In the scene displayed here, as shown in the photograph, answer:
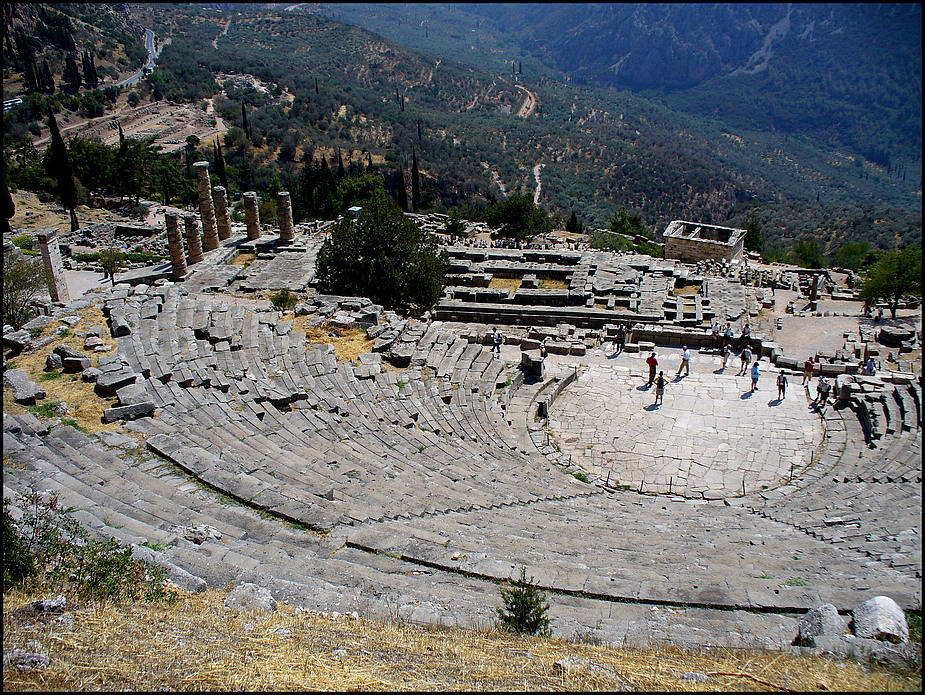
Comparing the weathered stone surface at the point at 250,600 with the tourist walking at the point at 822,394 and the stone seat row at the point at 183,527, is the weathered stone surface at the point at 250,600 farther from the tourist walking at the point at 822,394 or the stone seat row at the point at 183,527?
the tourist walking at the point at 822,394

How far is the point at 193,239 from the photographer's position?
29.2 metres

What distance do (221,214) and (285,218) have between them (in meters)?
3.61

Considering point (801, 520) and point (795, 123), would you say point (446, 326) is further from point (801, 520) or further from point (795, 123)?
point (795, 123)

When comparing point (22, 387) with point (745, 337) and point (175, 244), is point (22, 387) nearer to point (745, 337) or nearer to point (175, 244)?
point (175, 244)

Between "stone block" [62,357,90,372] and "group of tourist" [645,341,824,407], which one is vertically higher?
"stone block" [62,357,90,372]

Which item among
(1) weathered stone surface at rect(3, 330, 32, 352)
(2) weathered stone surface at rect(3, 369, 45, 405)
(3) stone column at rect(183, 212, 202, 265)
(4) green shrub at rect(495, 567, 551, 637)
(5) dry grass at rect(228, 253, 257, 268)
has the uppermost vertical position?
(4) green shrub at rect(495, 567, 551, 637)

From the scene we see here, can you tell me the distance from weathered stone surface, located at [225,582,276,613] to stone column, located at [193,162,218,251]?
2764cm

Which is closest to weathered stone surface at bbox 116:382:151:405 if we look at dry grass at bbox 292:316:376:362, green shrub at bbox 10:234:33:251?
dry grass at bbox 292:316:376:362

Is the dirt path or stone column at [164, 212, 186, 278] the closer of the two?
stone column at [164, 212, 186, 278]

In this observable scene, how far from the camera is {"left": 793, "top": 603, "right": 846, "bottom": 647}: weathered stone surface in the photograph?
6.11 meters

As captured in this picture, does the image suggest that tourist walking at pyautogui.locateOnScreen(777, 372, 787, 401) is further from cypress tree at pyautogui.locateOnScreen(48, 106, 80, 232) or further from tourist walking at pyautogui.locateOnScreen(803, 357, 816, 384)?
cypress tree at pyautogui.locateOnScreen(48, 106, 80, 232)

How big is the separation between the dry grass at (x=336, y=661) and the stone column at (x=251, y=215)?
90.6 ft

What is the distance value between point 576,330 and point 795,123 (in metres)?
200

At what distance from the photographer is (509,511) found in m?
10.7
